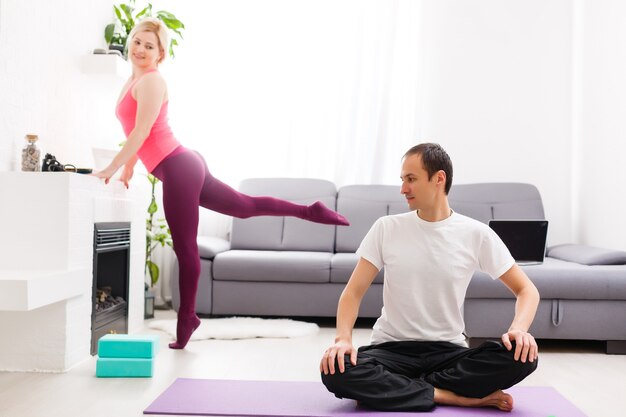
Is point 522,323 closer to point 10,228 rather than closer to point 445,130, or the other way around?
point 10,228

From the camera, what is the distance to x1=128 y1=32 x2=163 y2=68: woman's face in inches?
127

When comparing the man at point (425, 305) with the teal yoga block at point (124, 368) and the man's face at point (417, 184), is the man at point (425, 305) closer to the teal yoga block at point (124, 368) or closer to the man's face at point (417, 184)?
the man's face at point (417, 184)

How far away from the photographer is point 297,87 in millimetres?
5086

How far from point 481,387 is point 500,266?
0.41m

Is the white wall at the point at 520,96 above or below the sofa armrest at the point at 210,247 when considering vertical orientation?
above

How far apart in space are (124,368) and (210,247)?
147 centimetres

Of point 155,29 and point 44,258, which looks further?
point 155,29

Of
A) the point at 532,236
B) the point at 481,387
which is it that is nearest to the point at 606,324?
the point at 532,236

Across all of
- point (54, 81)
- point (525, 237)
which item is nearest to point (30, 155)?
point (54, 81)

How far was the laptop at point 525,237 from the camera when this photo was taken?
372cm

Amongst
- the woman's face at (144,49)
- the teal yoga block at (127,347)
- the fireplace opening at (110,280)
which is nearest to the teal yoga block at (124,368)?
the teal yoga block at (127,347)

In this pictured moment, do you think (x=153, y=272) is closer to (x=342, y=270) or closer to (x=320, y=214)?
(x=342, y=270)

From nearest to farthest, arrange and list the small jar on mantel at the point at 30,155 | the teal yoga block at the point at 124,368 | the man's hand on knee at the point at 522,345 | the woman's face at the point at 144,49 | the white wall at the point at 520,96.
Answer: the man's hand on knee at the point at 522,345, the teal yoga block at the point at 124,368, the small jar on mantel at the point at 30,155, the woman's face at the point at 144,49, the white wall at the point at 520,96

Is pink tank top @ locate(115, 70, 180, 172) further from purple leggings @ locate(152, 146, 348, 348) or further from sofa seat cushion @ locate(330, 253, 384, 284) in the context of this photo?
sofa seat cushion @ locate(330, 253, 384, 284)
